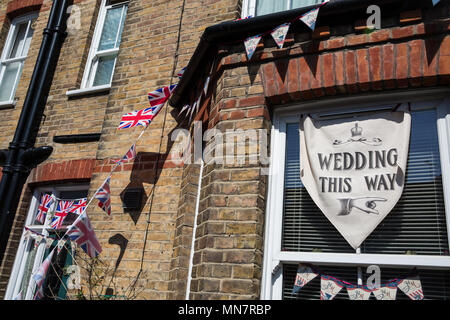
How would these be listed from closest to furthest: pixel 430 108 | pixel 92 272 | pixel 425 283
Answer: pixel 425 283, pixel 430 108, pixel 92 272

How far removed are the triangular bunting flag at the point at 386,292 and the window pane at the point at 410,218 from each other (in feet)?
0.69

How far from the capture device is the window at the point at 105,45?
18.0 ft

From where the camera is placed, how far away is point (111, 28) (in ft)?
18.9

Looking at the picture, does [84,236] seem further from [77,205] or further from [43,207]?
[43,207]

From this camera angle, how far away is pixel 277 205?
9.24 feet

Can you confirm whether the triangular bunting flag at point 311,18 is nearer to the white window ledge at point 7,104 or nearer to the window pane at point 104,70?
the window pane at point 104,70

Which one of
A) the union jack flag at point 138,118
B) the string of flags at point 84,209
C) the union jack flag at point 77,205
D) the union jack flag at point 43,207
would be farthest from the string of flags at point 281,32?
the union jack flag at point 43,207

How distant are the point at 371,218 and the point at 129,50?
3.69 m

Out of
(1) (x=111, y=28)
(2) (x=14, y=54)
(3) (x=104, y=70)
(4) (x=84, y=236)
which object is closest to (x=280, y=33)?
(4) (x=84, y=236)

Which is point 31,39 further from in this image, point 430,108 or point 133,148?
point 430,108

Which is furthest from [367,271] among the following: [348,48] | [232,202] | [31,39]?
[31,39]

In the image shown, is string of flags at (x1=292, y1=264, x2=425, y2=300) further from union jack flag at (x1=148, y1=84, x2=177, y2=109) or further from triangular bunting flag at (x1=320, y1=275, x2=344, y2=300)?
union jack flag at (x1=148, y1=84, x2=177, y2=109)

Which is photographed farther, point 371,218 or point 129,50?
point 129,50

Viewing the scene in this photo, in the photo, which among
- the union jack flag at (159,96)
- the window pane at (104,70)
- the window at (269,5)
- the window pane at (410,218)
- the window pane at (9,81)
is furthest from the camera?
the window pane at (9,81)
